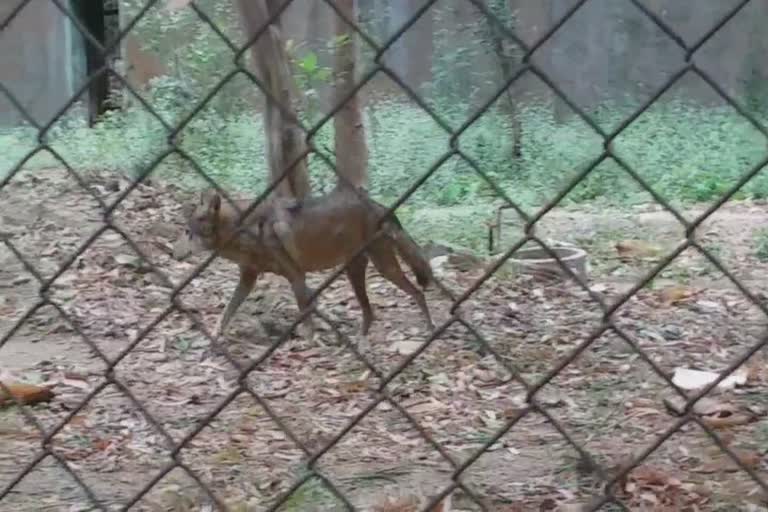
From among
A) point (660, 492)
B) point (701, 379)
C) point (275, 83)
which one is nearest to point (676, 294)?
point (701, 379)

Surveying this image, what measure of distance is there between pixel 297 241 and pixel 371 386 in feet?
2.90

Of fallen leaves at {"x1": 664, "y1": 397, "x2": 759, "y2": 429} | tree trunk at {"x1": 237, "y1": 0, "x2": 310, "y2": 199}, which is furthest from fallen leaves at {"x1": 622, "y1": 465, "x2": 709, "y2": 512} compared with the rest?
tree trunk at {"x1": 237, "y1": 0, "x2": 310, "y2": 199}

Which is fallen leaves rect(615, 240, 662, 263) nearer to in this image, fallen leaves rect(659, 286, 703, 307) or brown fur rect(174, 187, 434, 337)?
fallen leaves rect(659, 286, 703, 307)

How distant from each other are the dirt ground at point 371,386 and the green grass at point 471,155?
3.41ft

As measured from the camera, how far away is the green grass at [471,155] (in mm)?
7746

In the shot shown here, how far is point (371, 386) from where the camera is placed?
13.7 feet

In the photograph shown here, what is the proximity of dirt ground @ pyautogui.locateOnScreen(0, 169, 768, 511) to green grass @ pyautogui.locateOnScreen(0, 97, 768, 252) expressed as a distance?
3.41 ft

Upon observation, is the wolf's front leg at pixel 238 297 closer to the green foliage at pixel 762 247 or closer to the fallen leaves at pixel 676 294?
the fallen leaves at pixel 676 294

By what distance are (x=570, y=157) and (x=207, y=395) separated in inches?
197

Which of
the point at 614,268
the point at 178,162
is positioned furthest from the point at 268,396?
the point at 178,162

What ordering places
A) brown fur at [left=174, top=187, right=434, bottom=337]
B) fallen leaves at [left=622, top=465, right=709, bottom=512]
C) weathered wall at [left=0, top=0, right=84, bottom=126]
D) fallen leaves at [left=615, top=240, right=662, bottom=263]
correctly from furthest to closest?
weathered wall at [left=0, top=0, right=84, bottom=126] → fallen leaves at [left=615, top=240, right=662, bottom=263] → brown fur at [left=174, top=187, right=434, bottom=337] → fallen leaves at [left=622, top=465, right=709, bottom=512]

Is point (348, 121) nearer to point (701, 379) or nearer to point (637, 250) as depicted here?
point (637, 250)

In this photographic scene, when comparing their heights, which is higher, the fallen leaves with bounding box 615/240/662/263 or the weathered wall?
the weathered wall

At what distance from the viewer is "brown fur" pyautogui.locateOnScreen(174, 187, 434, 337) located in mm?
4805
